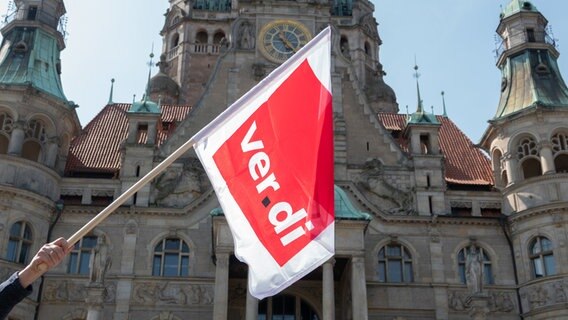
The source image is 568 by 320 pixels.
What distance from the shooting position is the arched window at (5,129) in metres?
26.7

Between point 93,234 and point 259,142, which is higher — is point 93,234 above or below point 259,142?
above

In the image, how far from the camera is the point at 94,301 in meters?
22.6

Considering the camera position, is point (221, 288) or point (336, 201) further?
point (336, 201)

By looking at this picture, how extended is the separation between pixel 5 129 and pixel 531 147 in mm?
19628

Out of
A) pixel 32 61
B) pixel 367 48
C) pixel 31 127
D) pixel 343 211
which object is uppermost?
pixel 367 48

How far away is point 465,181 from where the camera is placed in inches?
1168

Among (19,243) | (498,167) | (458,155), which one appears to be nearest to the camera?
(19,243)

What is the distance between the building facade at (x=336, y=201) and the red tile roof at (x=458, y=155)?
0.14 meters

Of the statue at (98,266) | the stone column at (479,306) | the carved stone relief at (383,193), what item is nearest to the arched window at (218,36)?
the carved stone relief at (383,193)

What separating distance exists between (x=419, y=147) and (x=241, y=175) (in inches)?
787

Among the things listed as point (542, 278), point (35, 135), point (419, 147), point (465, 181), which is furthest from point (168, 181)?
point (542, 278)

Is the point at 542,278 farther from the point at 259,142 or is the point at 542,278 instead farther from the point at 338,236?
the point at 259,142

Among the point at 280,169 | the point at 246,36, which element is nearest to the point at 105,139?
the point at 246,36

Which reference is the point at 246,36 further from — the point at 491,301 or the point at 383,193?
the point at 491,301
